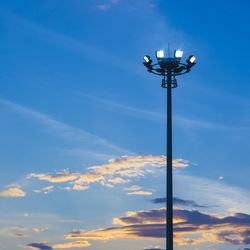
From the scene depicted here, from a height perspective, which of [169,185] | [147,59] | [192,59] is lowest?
[169,185]

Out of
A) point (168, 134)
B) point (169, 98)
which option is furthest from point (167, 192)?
point (169, 98)

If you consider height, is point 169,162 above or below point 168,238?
above

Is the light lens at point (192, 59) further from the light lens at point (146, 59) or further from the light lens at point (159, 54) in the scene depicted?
the light lens at point (146, 59)

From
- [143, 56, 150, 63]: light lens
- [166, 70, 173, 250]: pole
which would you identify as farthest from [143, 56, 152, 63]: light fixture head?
[166, 70, 173, 250]: pole

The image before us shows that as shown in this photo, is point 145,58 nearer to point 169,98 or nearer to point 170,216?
point 169,98

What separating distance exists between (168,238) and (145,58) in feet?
38.9

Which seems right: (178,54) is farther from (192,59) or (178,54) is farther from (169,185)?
(169,185)

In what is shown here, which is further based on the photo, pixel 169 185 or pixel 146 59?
pixel 146 59

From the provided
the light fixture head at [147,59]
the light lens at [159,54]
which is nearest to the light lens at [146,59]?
the light fixture head at [147,59]

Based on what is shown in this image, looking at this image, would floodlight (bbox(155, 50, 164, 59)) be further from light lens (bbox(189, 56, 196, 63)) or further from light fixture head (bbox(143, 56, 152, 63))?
light lens (bbox(189, 56, 196, 63))

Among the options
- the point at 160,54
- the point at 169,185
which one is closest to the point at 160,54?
the point at 160,54

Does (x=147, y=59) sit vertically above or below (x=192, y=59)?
below

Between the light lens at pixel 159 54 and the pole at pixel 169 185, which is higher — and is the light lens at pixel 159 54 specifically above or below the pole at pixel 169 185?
above

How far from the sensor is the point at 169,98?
36969 mm
